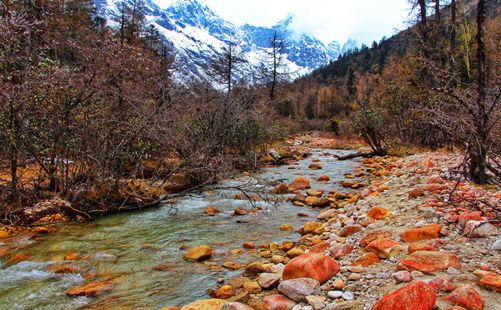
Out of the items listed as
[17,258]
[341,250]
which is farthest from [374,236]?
[17,258]

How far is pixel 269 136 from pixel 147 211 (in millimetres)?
13134

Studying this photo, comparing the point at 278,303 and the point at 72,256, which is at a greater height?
the point at 278,303

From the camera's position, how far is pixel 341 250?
420 cm

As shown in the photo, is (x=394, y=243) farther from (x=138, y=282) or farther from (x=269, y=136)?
(x=269, y=136)

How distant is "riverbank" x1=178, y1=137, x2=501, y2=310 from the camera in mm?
2545

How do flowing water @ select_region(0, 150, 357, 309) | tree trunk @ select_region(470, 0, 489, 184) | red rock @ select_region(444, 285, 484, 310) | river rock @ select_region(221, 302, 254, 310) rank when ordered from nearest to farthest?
red rock @ select_region(444, 285, 484, 310)
river rock @ select_region(221, 302, 254, 310)
flowing water @ select_region(0, 150, 357, 309)
tree trunk @ select_region(470, 0, 489, 184)

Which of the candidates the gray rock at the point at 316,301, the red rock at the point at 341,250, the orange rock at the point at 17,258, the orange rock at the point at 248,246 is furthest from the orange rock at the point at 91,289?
the red rock at the point at 341,250

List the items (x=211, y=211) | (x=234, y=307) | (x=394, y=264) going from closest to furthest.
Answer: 1. (x=234, y=307)
2. (x=394, y=264)
3. (x=211, y=211)

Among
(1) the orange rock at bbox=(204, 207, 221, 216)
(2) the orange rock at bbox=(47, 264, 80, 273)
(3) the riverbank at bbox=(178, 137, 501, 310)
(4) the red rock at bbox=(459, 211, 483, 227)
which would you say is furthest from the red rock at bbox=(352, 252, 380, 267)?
(1) the orange rock at bbox=(204, 207, 221, 216)

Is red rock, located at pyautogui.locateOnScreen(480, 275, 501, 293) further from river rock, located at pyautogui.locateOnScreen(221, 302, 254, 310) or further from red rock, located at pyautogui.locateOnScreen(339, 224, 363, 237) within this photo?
red rock, located at pyautogui.locateOnScreen(339, 224, 363, 237)

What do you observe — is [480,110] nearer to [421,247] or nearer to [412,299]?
[421,247]

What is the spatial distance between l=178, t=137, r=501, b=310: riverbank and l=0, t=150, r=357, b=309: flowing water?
63 cm

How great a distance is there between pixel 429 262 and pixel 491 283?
0.54 meters

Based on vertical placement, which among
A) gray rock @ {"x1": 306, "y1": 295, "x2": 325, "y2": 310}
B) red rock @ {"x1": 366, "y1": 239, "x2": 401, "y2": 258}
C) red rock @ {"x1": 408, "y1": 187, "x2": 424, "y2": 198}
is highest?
red rock @ {"x1": 408, "y1": 187, "x2": 424, "y2": 198}
